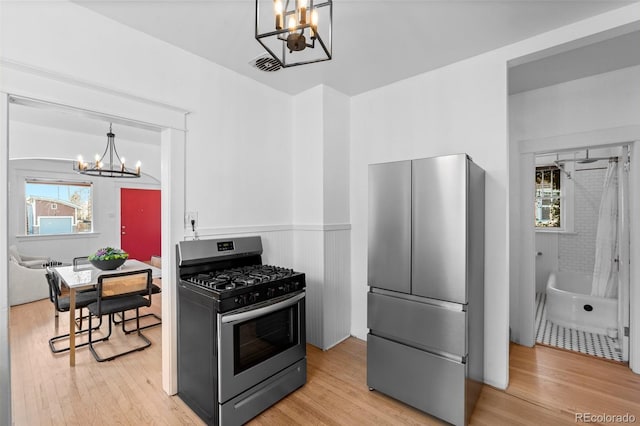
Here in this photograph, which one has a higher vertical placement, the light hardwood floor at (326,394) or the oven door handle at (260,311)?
the oven door handle at (260,311)

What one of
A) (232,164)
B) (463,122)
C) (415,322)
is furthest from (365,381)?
(463,122)

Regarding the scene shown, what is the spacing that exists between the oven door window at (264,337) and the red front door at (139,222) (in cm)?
653

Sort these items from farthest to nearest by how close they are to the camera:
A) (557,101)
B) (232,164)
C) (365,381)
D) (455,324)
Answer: (557,101), (232,164), (365,381), (455,324)

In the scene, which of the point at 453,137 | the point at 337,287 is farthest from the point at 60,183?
the point at 453,137

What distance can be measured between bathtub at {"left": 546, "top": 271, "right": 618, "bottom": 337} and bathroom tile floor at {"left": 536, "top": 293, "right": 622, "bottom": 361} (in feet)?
0.23

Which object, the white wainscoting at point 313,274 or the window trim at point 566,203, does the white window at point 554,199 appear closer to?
the window trim at point 566,203

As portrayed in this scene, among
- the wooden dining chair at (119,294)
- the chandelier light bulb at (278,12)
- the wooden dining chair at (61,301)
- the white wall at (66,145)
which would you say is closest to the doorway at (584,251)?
the chandelier light bulb at (278,12)

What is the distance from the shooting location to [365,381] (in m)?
2.48

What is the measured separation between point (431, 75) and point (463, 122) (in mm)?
569

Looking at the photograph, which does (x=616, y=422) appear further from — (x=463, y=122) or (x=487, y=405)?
(x=463, y=122)

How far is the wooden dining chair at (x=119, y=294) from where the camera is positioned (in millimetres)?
2939

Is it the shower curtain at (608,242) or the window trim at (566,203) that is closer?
the shower curtain at (608,242)

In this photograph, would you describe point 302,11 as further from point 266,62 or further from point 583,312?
point 583,312

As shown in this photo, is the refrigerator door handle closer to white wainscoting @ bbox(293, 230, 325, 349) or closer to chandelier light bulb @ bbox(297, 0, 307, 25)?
white wainscoting @ bbox(293, 230, 325, 349)
